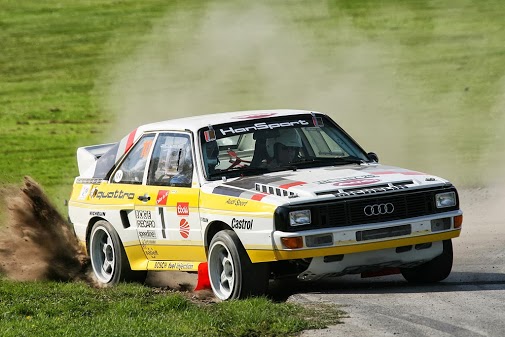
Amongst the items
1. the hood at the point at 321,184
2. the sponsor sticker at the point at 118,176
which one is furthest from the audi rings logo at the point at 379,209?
the sponsor sticker at the point at 118,176

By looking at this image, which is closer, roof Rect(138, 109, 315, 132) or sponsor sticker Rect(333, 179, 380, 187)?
sponsor sticker Rect(333, 179, 380, 187)

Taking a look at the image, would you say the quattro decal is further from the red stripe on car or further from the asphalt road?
the red stripe on car

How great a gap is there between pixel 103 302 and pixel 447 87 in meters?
16.9

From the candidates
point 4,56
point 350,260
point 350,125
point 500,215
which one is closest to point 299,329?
point 350,260

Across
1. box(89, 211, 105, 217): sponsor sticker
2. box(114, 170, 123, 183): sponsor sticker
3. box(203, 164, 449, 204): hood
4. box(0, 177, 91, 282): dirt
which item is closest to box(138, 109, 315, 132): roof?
box(114, 170, 123, 183): sponsor sticker

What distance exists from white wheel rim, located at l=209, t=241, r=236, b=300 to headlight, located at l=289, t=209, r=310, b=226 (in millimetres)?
750

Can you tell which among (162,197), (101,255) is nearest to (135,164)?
(162,197)

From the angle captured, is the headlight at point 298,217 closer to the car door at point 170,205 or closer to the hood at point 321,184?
the hood at point 321,184

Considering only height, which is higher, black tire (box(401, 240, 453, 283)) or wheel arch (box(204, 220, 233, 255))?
wheel arch (box(204, 220, 233, 255))

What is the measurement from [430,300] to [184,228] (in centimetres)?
228

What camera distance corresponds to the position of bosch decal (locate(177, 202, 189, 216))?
10.2 metres

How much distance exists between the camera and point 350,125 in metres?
21.7

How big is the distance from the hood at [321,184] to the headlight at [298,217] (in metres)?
0.09

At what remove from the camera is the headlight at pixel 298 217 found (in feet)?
30.1
